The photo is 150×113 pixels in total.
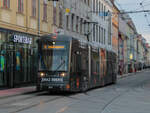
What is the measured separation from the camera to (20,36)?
2616cm

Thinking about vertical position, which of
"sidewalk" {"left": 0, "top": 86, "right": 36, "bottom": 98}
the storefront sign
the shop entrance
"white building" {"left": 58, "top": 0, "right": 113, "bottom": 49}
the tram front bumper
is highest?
"white building" {"left": 58, "top": 0, "right": 113, "bottom": 49}

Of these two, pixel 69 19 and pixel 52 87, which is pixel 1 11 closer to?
pixel 52 87

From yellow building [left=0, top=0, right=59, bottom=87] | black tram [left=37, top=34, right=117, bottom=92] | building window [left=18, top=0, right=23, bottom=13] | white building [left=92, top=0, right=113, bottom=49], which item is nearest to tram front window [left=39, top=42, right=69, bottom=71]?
black tram [left=37, top=34, right=117, bottom=92]

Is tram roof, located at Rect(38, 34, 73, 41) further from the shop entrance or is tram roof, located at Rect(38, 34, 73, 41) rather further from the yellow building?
the shop entrance

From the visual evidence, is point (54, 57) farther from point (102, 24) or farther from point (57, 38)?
point (102, 24)

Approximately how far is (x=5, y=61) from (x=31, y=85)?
481 cm

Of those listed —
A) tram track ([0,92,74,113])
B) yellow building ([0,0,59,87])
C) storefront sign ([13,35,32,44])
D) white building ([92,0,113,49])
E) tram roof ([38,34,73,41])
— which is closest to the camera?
tram track ([0,92,74,113])

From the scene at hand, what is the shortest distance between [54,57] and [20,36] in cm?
771

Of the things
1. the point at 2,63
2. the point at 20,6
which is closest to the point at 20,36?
the point at 20,6

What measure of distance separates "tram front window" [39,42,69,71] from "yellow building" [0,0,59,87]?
5.24 metres

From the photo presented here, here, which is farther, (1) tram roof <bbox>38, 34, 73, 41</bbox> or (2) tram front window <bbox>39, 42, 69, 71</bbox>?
(1) tram roof <bbox>38, 34, 73, 41</bbox>

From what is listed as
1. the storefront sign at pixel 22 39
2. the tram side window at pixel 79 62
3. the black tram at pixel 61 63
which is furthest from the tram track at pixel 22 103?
the storefront sign at pixel 22 39

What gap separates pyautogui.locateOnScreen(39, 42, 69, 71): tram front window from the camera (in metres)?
19.0

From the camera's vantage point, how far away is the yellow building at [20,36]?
24062 millimetres
